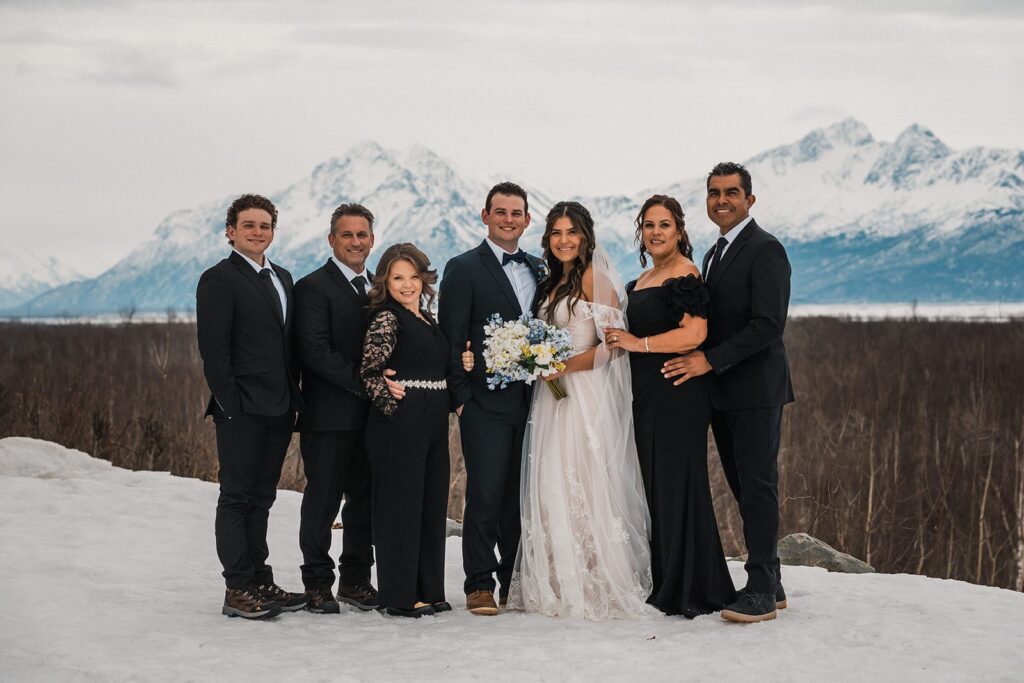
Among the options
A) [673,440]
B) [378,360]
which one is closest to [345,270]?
[378,360]

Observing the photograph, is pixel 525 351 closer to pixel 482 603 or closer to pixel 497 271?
pixel 497 271

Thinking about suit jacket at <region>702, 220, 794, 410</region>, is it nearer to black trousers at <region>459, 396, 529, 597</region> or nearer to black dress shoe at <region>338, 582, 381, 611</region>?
black trousers at <region>459, 396, 529, 597</region>

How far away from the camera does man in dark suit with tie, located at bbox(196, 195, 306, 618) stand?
19.6 feet

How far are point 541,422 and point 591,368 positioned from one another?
1.45 ft

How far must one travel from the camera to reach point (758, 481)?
6145 mm

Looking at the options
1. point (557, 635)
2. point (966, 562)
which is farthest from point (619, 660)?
point (966, 562)

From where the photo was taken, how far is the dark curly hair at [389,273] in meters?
6.18

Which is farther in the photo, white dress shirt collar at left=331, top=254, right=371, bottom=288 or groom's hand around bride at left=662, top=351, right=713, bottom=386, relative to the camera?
white dress shirt collar at left=331, top=254, right=371, bottom=288

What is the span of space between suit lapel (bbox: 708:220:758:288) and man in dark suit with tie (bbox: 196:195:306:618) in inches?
98.1

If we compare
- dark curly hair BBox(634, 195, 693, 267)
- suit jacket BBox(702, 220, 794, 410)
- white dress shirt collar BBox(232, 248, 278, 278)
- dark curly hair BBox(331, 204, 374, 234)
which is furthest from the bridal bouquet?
white dress shirt collar BBox(232, 248, 278, 278)

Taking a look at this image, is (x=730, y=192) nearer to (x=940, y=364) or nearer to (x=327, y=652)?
(x=327, y=652)

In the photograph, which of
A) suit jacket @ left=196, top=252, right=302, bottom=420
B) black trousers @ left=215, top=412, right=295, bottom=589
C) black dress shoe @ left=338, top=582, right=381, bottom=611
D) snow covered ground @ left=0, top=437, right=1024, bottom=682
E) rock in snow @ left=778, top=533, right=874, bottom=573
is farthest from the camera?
rock in snow @ left=778, top=533, right=874, bottom=573

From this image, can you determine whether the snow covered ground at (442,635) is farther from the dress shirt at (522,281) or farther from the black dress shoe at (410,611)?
the dress shirt at (522,281)

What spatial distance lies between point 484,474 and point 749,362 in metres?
1.66
